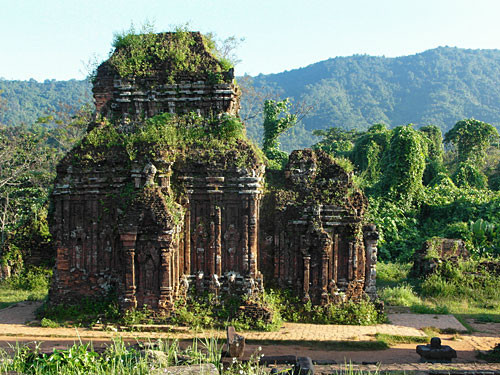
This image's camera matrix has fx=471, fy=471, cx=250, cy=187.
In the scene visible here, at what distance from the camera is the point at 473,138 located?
38531mm

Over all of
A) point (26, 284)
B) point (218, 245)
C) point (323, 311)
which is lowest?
point (26, 284)

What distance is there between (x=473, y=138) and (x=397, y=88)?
89.0 metres

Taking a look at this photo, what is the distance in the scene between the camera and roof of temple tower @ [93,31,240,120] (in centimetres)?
1216

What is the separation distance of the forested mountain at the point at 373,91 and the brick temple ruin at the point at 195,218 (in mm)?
63509

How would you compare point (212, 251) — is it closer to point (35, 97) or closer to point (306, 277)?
point (306, 277)

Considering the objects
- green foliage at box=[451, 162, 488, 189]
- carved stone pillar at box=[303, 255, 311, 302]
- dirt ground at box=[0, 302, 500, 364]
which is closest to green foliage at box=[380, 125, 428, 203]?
green foliage at box=[451, 162, 488, 189]

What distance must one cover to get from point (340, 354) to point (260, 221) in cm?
385

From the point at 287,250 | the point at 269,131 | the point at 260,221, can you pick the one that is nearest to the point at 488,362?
the point at 287,250

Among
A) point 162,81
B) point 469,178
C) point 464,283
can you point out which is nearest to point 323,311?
point 464,283

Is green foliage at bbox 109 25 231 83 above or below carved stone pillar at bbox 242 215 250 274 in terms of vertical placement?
above

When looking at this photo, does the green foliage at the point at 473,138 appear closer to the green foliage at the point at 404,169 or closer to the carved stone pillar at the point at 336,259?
the green foliage at the point at 404,169

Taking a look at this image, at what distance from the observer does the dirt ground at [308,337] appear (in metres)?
9.63

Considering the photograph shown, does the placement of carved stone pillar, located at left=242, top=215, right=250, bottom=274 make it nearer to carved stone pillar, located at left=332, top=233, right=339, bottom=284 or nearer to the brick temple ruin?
the brick temple ruin

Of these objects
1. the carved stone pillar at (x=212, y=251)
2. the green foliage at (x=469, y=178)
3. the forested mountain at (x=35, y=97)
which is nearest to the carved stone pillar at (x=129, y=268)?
the carved stone pillar at (x=212, y=251)
